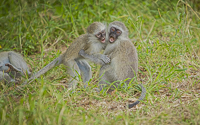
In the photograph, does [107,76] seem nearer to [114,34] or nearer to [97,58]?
[97,58]

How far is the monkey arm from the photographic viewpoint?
5258mm

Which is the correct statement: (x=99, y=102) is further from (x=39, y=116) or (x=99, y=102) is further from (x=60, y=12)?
(x=60, y=12)

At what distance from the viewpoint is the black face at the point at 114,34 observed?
5168 millimetres

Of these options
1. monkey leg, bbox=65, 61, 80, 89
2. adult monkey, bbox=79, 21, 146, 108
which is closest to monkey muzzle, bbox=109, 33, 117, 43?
adult monkey, bbox=79, 21, 146, 108

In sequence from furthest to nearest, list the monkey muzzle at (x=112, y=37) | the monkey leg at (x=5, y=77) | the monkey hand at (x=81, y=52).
→ 1. the monkey hand at (x=81, y=52)
2. the monkey leg at (x=5, y=77)
3. the monkey muzzle at (x=112, y=37)

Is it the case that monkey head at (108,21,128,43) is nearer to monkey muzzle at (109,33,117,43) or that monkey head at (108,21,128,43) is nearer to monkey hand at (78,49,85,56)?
monkey muzzle at (109,33,117,43)

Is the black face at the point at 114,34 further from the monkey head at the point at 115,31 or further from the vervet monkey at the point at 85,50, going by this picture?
the vervet monkey at the point at 85,50

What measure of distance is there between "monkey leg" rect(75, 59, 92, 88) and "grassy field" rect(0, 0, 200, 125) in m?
0.17

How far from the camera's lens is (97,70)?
581 centimetres

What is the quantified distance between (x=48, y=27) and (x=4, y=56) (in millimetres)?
1749

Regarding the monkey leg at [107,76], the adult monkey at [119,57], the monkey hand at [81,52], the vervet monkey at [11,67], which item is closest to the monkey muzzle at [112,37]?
the adult monkey at [119,57]

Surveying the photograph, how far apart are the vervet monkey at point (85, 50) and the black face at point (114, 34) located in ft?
0.63

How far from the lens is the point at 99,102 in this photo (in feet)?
15.0

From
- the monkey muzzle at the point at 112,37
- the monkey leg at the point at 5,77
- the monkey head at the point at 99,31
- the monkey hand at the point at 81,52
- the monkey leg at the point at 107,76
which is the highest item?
the monkey head at the point at 99,31
